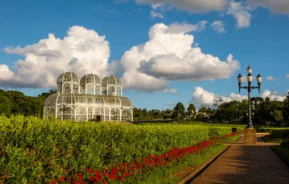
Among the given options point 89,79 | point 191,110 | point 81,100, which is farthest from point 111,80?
point 191,110

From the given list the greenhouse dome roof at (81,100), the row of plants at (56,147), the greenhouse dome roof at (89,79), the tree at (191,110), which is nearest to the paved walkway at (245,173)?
the row of plants at (56,147)

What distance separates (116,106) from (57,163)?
1871 inches

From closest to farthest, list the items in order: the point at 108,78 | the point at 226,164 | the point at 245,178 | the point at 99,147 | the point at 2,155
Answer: the point at 2,155
the point at 99,147
the point at 245,178
the point at 226,164
the point at 108,78

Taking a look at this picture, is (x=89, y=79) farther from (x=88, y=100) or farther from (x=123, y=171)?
(x=123, y=171)

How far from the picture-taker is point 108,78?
57938 mm

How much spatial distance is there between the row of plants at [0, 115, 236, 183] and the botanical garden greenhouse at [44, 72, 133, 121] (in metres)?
36.8

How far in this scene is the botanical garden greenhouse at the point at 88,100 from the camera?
48.8m

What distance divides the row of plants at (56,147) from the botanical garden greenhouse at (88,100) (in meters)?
36.8

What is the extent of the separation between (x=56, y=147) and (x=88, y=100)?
44.5 meters

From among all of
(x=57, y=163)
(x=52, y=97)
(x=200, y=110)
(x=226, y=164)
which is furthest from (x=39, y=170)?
(x=200, y=110)

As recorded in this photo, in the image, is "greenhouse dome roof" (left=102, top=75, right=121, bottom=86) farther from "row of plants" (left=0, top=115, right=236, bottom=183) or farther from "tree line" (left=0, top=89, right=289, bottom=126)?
"row of plants" (left=0, top=115, right=236, bottom=183)

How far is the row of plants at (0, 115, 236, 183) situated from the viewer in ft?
18.8

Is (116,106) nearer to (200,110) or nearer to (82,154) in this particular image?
(82,154)

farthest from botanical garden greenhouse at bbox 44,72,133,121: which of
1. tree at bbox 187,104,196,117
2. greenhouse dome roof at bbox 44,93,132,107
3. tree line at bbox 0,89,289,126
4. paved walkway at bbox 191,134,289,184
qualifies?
tree at bbox 187,104,196,117
